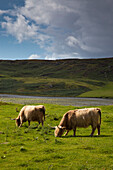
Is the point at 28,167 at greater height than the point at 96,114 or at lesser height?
lesser

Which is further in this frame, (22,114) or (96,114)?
(22,114)

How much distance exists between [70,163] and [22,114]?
13130 mm

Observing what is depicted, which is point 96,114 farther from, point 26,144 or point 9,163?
point 9,163

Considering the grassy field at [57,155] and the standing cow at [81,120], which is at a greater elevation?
the standing cow at [81,120]

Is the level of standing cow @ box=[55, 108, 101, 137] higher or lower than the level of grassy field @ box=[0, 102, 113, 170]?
higher

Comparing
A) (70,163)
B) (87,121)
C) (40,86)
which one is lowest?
(70,163)

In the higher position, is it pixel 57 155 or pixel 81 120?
pixel 81 120

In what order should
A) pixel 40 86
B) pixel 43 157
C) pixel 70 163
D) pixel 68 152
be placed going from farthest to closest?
1. pixel 40 86
2. pixel 68 152
3. pixel 43 157
4. pixel 70 163

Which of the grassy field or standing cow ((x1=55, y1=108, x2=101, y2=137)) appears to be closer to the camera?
the grassy field

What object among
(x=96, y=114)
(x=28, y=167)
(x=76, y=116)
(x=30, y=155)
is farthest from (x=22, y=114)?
(x=28, y=167)

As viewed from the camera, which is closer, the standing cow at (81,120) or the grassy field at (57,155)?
the grassy field at (57,155)

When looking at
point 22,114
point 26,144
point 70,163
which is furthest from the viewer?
point 22,114

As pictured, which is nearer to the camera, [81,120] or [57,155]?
[57,155]

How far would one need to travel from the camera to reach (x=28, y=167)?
9547mm
